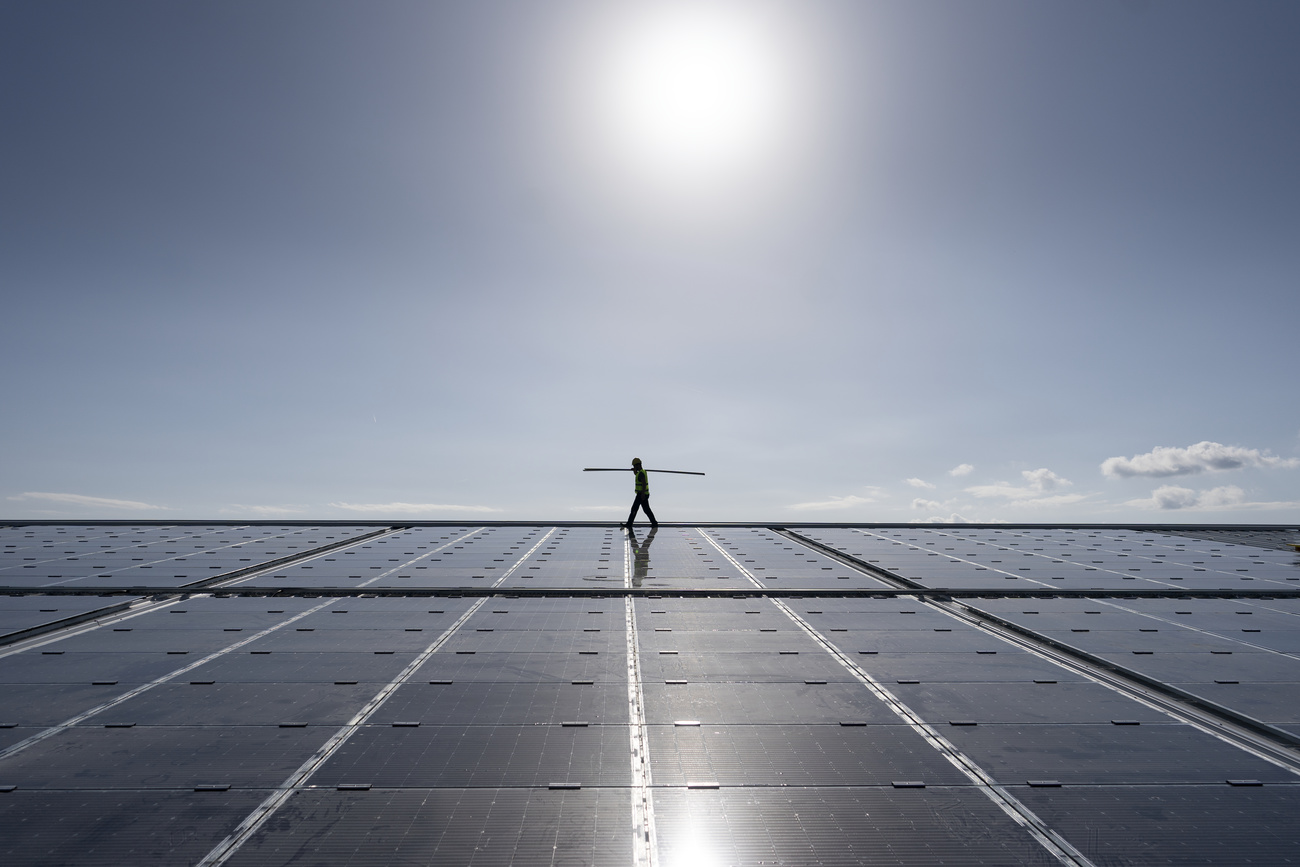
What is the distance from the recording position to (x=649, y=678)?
5.85 meters

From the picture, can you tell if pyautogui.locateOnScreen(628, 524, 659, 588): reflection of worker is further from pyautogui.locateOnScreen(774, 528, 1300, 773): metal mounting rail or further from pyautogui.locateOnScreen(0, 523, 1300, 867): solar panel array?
pyautogui.locateOnScreen(774, 528, 1300, 773): metal mounting rail

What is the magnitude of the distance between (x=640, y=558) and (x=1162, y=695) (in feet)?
31.5

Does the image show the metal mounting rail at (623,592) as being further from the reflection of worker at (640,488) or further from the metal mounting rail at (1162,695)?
the reflection of worker at (640,488)

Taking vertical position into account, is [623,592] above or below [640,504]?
below

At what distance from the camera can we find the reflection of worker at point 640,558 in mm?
11211

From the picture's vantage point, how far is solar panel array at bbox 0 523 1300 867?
11.2 ft

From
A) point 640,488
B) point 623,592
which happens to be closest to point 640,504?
point 640,488

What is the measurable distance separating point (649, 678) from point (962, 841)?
10.1 feet

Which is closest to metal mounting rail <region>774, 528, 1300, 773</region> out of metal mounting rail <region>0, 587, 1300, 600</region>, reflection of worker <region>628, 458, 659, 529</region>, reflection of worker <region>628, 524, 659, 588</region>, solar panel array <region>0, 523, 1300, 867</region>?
solar panel array <region>0, 523, 1300, 867</region>

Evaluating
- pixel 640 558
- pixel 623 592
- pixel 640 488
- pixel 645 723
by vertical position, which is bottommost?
pixel 645 723

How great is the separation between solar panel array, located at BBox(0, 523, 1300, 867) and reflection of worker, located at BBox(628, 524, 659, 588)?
605 millimetres

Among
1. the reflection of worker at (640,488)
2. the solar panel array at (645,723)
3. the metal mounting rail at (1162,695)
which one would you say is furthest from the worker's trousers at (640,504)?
the metal mounting rail at (1162,695)

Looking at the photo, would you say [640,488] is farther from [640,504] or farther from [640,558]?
[640,558]

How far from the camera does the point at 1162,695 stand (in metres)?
5.54
